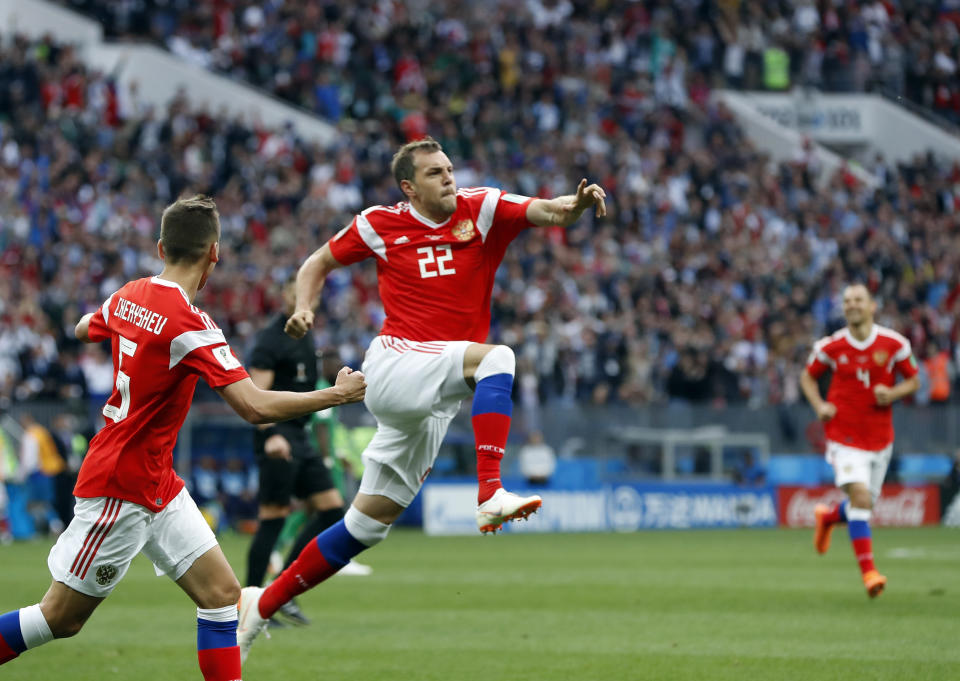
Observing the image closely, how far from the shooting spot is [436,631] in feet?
33.6

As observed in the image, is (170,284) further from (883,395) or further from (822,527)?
(822,527)

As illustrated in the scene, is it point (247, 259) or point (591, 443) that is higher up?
point (247, 259)

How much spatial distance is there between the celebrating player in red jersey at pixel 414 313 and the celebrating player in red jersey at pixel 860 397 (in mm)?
5358

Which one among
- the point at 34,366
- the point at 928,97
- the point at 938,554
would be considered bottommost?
the point at 938,554

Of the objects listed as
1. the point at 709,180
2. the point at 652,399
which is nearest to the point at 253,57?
the point at 709,180

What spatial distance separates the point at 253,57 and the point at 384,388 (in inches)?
1029

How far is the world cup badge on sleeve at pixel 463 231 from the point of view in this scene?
26.7 ft

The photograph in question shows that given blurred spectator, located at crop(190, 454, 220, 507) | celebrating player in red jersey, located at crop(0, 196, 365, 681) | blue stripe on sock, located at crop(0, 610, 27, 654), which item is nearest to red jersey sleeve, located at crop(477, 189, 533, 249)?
celebrating player in red jersey, located at crop(0, 196, 365, 681)

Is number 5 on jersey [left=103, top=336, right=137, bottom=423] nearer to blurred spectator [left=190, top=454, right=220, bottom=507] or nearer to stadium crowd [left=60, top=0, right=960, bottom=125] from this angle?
blurred spectator [left=190, top=454, right=220, bottom=507]

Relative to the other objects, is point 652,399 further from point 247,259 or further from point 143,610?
point 143,610

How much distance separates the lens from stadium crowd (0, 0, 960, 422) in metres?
25.2

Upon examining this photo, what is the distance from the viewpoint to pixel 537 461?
24.2 meters

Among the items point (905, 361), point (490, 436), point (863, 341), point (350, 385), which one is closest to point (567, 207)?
point (490, 436)

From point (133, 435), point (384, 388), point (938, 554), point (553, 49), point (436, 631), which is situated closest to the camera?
point (133, 435)
